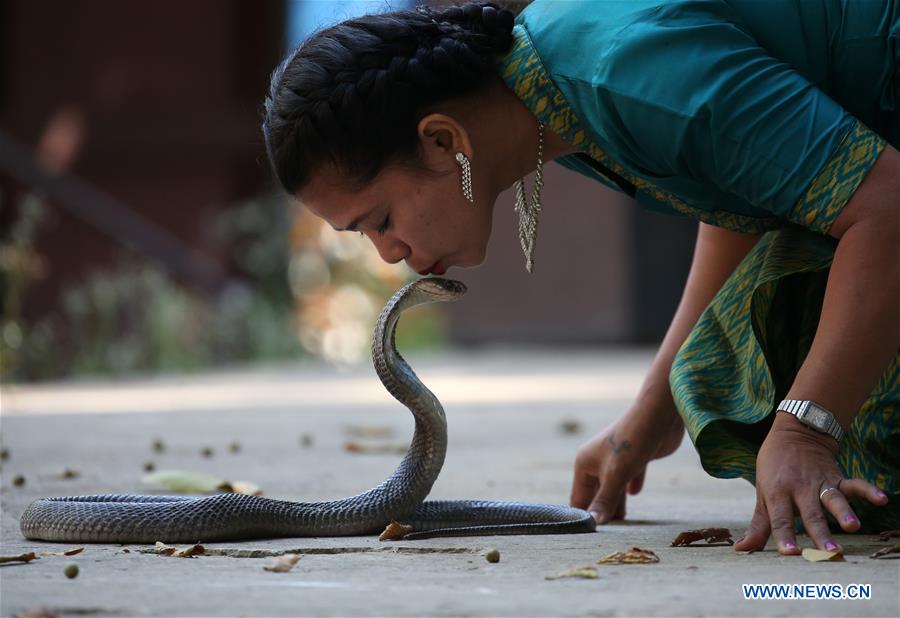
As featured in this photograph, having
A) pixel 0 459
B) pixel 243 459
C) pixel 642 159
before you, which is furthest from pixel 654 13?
pixel 0 459

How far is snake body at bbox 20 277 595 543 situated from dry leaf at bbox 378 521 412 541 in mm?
30

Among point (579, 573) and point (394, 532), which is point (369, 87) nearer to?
point (394, 532)

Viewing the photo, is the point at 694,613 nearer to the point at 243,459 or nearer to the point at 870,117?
the point at 870,117

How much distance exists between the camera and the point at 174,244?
44.8 feet

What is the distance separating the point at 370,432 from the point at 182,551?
337 centimetres

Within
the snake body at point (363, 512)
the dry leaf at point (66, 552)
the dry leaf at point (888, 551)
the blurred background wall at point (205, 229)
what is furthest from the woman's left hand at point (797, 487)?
the blurred background wall at point (205, 229)

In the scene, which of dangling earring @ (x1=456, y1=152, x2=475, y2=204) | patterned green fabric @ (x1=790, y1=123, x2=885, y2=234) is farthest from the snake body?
patterned green fabric @ (x1=790, y1=123, x2=885, y2=234)

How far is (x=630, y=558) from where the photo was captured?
260 cm

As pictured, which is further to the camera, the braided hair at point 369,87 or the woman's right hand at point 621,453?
the woman's right hand at point 621,453

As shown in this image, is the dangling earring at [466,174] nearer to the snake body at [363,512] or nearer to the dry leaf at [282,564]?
the snake body at [363,512]

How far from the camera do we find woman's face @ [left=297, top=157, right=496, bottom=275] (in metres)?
2.97

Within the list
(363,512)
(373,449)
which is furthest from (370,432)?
(363,512)

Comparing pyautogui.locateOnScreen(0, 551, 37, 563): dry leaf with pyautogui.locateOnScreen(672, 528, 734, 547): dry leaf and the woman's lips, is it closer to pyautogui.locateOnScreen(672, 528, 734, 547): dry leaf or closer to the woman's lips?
the woman's lips

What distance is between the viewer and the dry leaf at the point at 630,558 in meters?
2.59
